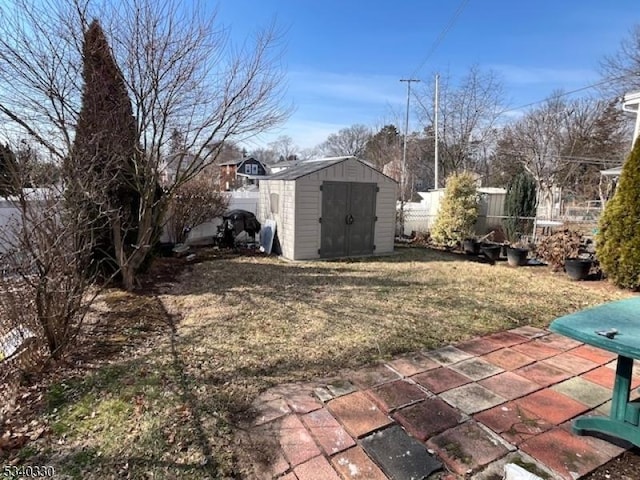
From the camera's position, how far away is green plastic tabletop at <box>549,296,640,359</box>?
64.9 inches

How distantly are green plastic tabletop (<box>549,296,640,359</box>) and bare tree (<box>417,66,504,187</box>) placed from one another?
52.4 ft

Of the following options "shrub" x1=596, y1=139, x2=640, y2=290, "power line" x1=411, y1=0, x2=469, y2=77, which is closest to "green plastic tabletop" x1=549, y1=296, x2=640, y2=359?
"shrub" x1=596, y1=139, x2=640, y2=290

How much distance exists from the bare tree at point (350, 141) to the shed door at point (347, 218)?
26.9 meters

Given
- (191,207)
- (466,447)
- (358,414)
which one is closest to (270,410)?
(358,414)

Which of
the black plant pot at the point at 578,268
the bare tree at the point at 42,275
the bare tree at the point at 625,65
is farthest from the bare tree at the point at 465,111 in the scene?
the bare tree at the point at 42,275

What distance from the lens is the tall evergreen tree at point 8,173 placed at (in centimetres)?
307

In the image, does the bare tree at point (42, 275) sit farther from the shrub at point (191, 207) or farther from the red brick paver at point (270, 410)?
the shrub at point (191, 207)

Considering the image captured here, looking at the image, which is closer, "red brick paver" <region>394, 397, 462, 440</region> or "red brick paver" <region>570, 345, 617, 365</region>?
"red brick paver" <region>394, 397, 462, 440</region>

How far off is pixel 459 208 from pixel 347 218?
3.13 m

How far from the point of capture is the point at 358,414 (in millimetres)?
2186

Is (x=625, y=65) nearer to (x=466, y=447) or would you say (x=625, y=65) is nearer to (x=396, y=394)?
(x=396, y=394)

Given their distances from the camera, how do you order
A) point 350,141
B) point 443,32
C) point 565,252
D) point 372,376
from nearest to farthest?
point 372,376, point 565,252, point 443,32, point 350,141

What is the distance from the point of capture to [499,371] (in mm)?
2781

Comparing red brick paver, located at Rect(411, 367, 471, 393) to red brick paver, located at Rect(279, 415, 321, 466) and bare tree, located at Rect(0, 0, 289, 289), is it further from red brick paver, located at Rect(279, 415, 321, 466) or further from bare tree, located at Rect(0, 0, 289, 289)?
bare tree, located at Rect(0, 0, 289, 289)
